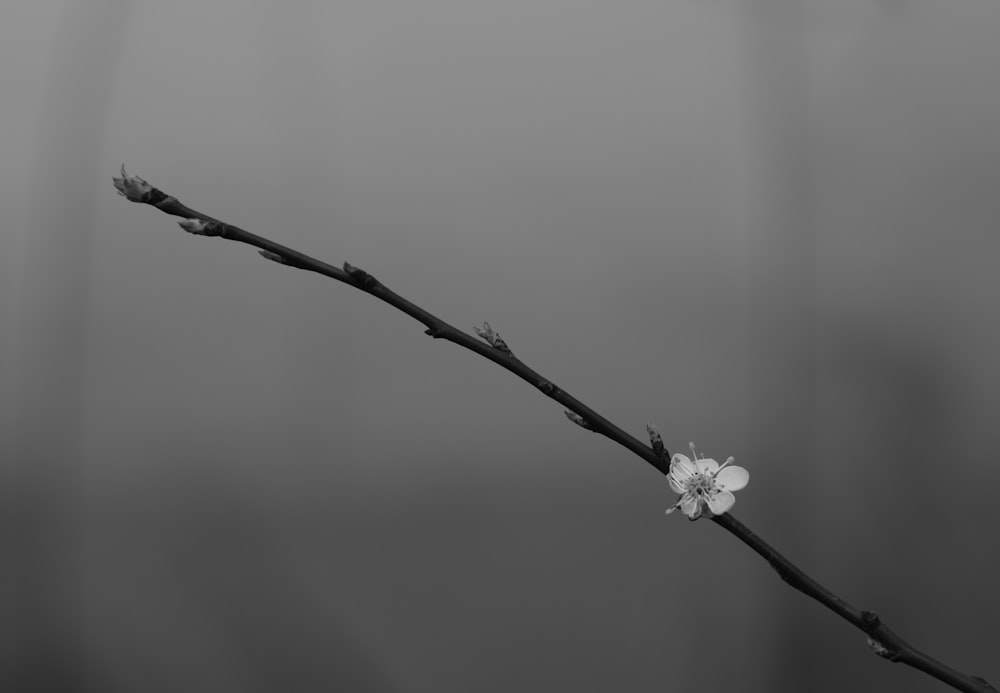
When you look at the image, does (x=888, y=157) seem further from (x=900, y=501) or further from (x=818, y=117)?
(x=900, y=501)

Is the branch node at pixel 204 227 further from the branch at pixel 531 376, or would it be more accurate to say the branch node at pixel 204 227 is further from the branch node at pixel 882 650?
the branch node at pixel 882 650

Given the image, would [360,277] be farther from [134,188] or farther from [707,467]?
[707,467]

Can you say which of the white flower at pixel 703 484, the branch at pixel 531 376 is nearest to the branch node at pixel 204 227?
the branch at pixel 531 376

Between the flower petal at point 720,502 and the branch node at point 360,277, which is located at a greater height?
the flower petal at point 720,502

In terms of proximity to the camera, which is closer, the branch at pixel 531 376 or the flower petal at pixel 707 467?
the branch at pixel 531 376

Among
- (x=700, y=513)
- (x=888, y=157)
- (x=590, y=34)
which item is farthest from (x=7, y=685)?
(x=888, y=157)

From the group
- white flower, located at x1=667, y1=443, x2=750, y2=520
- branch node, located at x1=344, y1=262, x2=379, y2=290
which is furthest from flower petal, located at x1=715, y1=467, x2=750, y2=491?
branch node, located at x1=344, y1=262, x2=379, y2=290

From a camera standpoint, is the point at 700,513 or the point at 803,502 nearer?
the point at 700,513
